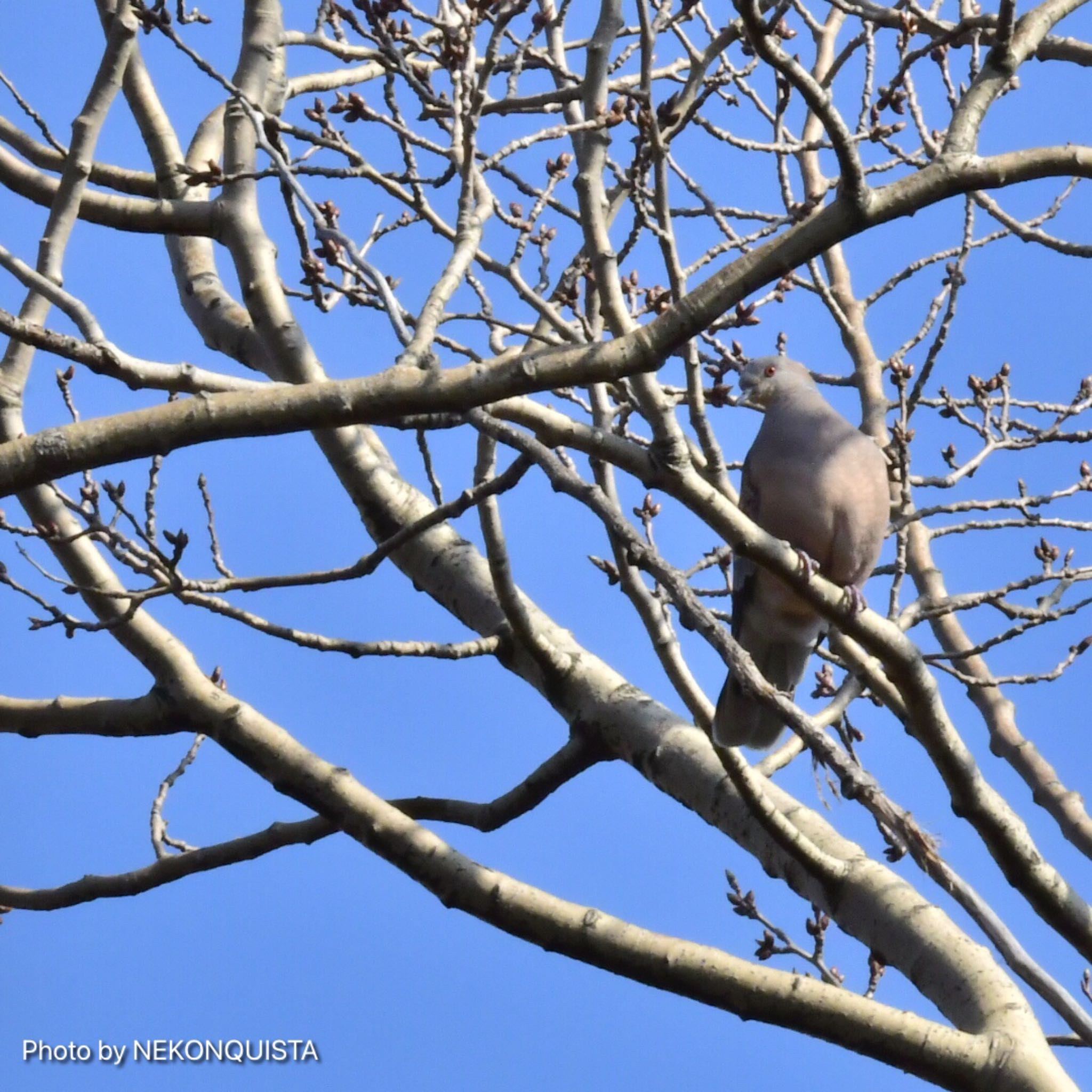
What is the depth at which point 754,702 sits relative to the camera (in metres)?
3.88

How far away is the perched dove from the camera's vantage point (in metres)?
4.60

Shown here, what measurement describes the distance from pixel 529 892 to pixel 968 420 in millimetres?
2753

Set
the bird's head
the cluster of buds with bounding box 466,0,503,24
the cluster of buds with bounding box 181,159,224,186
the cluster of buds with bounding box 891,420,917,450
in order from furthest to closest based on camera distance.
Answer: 1. the bird's head
2. the cluster of buds with bounding box 891,420,917,450
3. the cluster of buds with bounding box 181,159,224,186
4. the cluster of buds with bounding box 466,0,503,24

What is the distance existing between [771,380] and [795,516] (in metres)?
0.73

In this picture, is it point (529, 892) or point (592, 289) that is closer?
point (529, 892)

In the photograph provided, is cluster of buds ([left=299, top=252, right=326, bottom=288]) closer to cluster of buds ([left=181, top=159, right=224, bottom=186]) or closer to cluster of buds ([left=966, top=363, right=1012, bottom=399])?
cluster of buds ([left=181, top=159, right=224, bottom=186])

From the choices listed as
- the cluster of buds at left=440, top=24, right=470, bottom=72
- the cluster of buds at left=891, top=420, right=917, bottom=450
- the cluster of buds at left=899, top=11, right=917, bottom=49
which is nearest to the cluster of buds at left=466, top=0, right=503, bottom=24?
the cluster of buds at left=440, top=24, right=470, bottom=72

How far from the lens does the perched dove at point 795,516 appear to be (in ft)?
15.1

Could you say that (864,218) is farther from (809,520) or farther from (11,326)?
(809,520)

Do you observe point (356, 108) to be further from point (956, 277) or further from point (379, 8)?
point (956, 277)

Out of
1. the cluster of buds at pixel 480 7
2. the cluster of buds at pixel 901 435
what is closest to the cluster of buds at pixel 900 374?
the cluster of buds at pixel 901 435

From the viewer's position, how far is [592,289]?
172 inches

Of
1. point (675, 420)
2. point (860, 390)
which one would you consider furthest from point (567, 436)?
point (860, 390)

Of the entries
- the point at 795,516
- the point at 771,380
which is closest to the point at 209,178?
the point at 795,516
